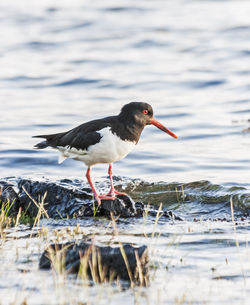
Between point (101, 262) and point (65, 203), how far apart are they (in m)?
2.54

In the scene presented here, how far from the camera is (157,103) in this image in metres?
17.5

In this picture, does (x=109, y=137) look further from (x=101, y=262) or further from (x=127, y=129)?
(x=101, y=262)

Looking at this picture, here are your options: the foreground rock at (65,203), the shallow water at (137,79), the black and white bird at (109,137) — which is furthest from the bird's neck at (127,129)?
the shallow water at (137,79)

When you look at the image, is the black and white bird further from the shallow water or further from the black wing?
the shallow water

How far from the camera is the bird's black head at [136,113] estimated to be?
27.4 ft

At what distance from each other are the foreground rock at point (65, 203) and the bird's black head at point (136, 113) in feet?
3.32

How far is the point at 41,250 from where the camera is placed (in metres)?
6.54

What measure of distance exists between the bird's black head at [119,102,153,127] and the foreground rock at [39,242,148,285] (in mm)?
2288

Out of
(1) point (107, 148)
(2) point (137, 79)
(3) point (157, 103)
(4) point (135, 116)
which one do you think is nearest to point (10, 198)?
(1) point (107, 148)

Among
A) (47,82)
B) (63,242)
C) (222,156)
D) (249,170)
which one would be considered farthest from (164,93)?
(63,242)

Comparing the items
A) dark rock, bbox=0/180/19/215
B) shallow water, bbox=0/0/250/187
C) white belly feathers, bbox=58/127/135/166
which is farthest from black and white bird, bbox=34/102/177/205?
shallow water, bbox=0/0/250/187

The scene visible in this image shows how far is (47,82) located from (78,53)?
4182mm

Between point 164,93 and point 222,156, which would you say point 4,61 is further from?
point 222,156

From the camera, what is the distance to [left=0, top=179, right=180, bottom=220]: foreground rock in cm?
833
